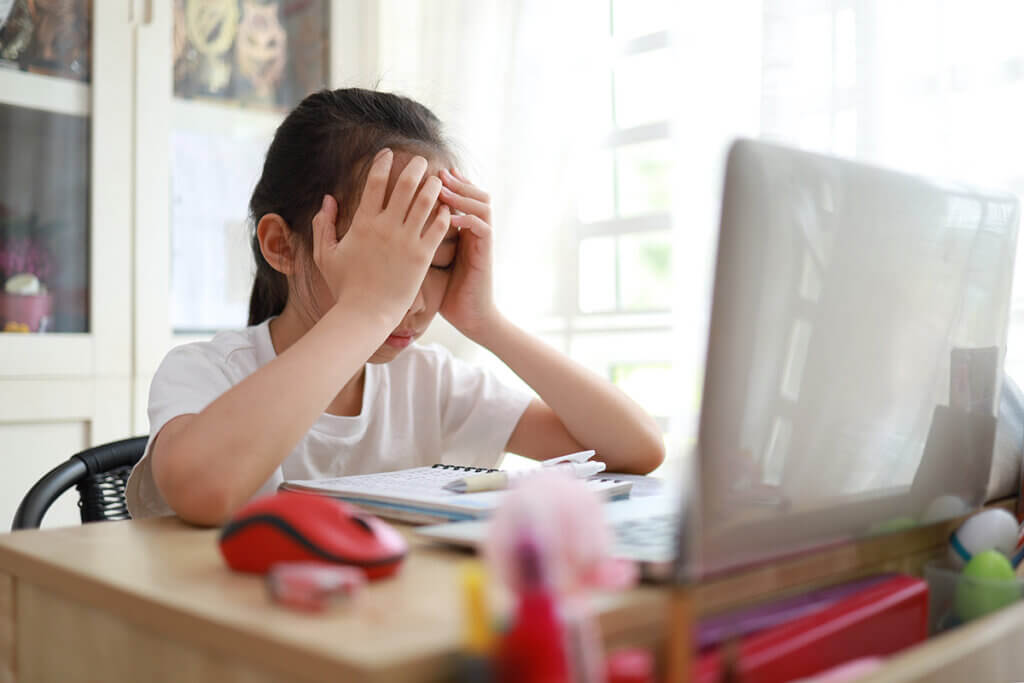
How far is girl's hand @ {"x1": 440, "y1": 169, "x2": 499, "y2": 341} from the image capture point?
1.02 meters

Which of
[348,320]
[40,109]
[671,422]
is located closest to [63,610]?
[348,320]

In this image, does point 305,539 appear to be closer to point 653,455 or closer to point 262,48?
point 653,455

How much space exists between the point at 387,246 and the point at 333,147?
9.8 inches

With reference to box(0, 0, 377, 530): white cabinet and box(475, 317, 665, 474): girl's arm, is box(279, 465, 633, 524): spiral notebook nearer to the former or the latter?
box(475, 317, 665, 474): girl's arm

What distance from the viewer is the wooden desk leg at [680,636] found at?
370mm

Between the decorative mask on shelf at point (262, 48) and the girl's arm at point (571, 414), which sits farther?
the decorative mask on shelf at point (262, 48)

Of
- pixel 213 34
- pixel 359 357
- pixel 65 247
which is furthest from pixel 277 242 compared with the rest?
pixel 213 34

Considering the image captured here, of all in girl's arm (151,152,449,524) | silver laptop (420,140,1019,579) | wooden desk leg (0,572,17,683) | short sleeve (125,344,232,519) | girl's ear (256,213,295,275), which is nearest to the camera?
silver laptop (420,140,1019,579)

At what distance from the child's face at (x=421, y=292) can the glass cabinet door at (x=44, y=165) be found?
0.98 m

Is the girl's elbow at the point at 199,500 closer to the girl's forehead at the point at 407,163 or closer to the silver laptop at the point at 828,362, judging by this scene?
the silver laptop at the point at 828,362

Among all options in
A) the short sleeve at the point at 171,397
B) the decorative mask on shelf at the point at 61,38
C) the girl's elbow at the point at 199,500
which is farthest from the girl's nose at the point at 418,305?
the decorative mask on shelf at the point at 61,38

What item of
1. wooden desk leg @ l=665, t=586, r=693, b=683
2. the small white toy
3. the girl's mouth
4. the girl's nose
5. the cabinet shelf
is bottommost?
the small white toy

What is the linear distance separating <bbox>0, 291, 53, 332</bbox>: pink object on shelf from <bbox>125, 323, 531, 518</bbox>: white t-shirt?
2.78 ft

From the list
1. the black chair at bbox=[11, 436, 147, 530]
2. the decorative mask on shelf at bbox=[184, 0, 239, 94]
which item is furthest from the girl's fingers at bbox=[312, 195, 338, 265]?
the decorative mask on shelf at bbox=[184, 0, 239, 94]
